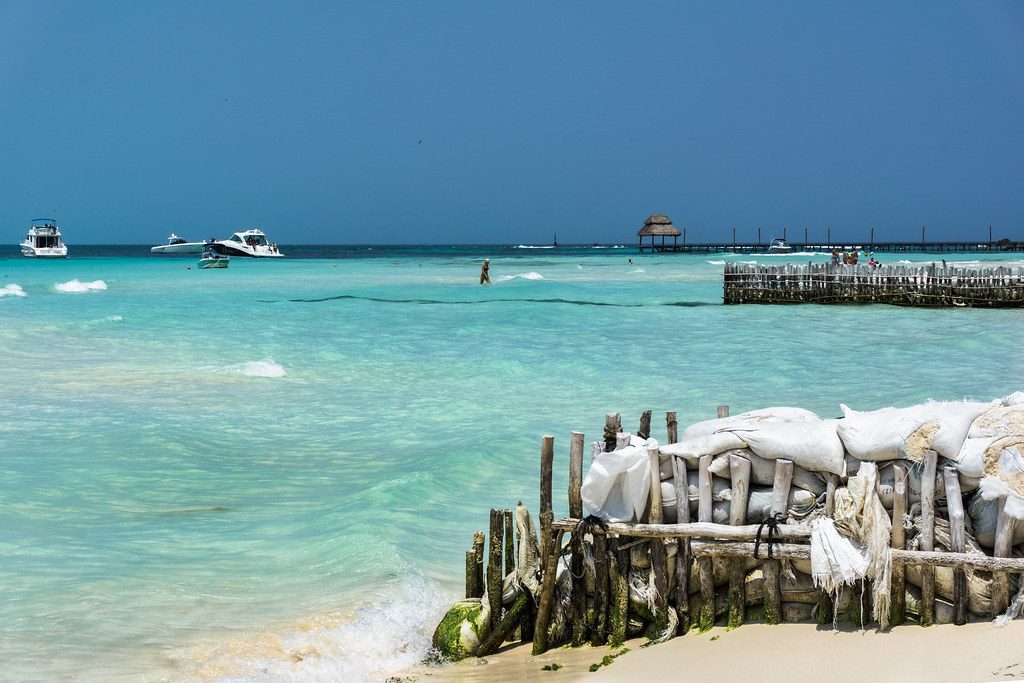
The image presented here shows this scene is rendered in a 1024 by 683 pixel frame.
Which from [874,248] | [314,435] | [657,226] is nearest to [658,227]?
[657,226]

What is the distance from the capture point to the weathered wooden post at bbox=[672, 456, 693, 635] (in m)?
5.32

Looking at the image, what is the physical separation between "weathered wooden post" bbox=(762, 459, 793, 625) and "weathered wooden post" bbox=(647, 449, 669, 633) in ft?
1.85

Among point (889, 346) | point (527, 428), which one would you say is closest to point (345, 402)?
point (527, 428)

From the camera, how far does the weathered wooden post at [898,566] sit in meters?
5.05

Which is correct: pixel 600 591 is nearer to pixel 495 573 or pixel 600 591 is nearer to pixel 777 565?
pixel 495 573

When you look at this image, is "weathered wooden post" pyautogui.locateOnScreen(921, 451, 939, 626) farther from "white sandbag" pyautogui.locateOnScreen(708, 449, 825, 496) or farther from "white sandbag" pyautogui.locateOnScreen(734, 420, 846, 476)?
"white sandbag" pyautogui.locateOnScreen(708, 449, 825, 496)

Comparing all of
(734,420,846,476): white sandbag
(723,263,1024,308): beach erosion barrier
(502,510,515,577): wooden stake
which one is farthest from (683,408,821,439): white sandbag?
(723,263,1024,308): beach erosion barrier

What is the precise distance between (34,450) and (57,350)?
36.3 ft

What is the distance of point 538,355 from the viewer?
800 inches

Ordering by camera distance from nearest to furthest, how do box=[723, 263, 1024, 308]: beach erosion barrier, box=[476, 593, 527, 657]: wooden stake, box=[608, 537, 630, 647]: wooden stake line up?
box=[608, 537, 630, 647]: wooden stake < box=[476, 593, 527, 657]: wooden stake < box=[723, 263, 1024, 308]: beach erosion barrier

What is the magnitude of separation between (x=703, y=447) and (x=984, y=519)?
157 cm

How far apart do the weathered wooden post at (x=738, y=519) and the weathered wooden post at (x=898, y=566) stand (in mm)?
792

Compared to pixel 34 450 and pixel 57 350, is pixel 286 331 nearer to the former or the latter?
pixel 57 350

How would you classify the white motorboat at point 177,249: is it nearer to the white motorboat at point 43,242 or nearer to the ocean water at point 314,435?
the white motorboat at point 43,242
